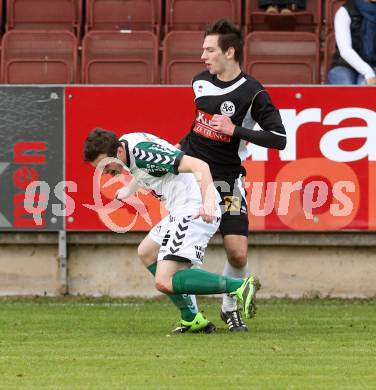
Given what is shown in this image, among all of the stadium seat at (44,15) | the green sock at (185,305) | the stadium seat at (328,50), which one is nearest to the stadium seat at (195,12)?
the stadium seat at (44,15)

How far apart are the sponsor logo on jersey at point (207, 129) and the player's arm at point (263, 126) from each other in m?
0.21

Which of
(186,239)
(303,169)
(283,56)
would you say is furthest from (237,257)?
(283,56)

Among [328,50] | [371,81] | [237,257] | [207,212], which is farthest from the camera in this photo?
[328,50]

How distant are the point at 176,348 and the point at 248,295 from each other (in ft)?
2.12

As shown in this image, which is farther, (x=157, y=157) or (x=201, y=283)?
(x=201, y=283)

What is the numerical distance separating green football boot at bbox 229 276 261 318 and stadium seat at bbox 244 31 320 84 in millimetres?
4757

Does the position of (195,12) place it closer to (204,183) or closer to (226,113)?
(226,113)

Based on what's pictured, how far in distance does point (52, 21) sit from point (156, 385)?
8.40 metres

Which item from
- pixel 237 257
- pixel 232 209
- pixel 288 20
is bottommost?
pixel 237 257

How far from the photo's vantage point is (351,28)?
41.3ft

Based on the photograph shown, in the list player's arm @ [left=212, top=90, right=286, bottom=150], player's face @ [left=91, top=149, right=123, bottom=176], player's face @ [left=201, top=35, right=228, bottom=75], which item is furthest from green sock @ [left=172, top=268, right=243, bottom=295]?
player's face @ [left=201, top=35, right=228, bottom=75]

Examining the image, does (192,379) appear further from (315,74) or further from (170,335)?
(315,74)

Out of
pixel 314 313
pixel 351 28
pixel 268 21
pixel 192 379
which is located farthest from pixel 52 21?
pixel 192 379

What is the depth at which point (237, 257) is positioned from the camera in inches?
374
